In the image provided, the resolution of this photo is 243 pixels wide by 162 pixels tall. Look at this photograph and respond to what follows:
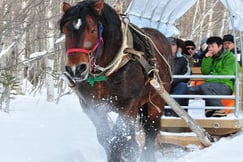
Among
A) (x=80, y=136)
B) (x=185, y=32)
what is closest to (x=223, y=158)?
(x=80, y=136)

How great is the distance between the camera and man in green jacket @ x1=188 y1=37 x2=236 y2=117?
659 centimetres

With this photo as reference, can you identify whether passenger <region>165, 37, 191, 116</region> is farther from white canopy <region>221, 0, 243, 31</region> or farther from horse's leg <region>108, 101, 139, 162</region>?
horse's leg <region>108, 101, 139, 162</region>

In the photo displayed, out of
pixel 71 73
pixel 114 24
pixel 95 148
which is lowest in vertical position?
pixel 95 148

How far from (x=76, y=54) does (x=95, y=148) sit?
2201 mm

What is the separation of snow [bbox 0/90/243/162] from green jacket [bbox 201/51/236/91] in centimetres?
78

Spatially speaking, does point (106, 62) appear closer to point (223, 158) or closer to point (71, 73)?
point (71, 73)

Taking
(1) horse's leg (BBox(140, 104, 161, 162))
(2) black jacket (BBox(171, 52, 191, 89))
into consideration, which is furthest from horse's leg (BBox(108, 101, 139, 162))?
(2) black jacket (BBox(171, 52, 191, 89))

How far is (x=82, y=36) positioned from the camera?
3861 mm

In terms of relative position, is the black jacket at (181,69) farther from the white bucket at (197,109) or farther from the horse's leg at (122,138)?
the horse's leg at (122,138)

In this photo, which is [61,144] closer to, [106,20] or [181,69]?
[106,20]

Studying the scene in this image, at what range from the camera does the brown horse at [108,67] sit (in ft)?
12.7

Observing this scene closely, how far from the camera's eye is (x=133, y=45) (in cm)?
474

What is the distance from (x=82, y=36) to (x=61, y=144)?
6.66 ft

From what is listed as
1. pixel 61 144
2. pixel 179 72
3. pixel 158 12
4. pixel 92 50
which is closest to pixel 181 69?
pixel 179 72
